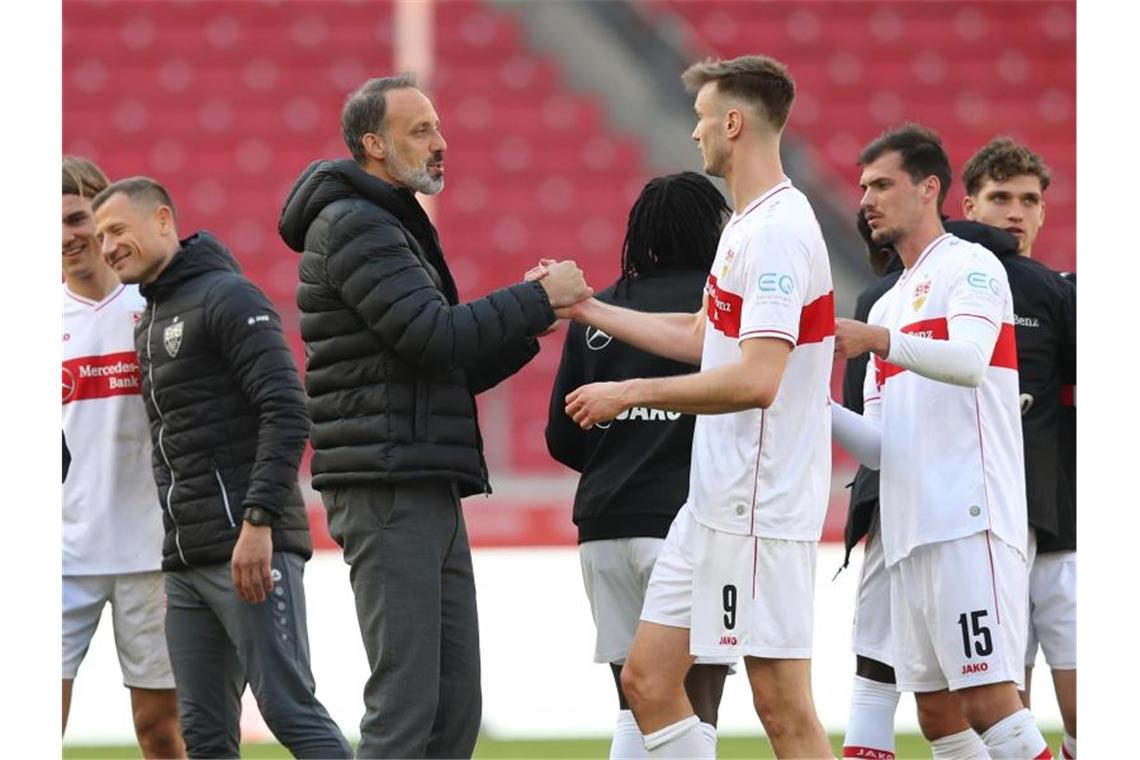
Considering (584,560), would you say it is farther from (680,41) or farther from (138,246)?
(680,41)

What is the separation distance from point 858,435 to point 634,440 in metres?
0.64

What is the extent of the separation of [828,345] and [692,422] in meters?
0.84

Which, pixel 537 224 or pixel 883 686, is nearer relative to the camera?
pixel 883 686

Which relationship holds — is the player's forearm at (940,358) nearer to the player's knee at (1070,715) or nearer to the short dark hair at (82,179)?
the player's knee at (1070,715)

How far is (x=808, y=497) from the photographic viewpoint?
4555 millimetres

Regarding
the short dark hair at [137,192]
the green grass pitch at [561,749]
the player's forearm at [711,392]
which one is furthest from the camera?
the green grass pitch at [561,749]

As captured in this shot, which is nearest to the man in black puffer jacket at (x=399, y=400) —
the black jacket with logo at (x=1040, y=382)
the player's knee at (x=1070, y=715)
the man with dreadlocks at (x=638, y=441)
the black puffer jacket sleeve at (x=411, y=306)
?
the black puffer jacket sleeve at (x=411, y=306)

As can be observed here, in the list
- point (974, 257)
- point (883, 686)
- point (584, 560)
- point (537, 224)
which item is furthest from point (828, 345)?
A: point (537, 224)

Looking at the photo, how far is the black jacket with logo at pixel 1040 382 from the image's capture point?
19.0ft

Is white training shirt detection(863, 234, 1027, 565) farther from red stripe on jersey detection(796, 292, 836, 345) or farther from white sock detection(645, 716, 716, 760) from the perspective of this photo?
white sock detection(645, 716, 716, 760)

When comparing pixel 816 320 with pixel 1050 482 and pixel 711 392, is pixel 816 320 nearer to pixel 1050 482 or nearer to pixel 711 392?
pixel 711 392

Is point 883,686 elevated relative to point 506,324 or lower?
lower

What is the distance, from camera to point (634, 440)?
536cm

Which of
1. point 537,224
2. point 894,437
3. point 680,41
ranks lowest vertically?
point 894,437
